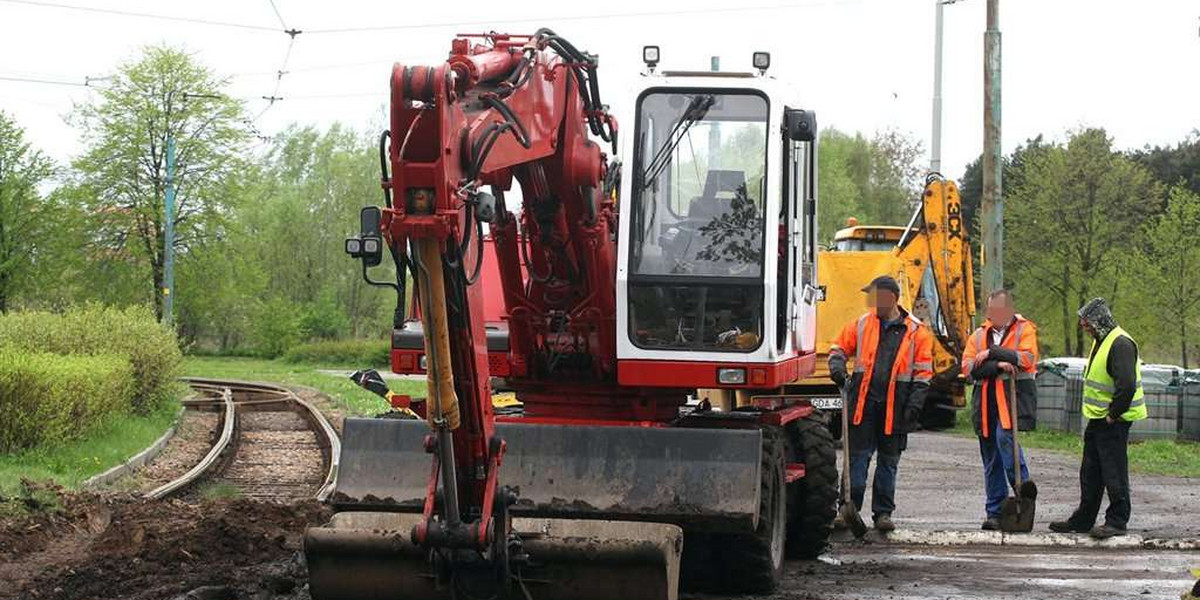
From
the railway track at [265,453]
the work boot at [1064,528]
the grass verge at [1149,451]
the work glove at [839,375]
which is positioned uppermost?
the work glove at [839,375]

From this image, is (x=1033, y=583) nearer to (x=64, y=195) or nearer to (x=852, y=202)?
(x=64, y=195)

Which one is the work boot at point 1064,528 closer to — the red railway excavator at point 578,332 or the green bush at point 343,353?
the red railway excavator at point 578,332

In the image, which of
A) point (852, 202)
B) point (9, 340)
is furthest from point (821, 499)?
point (852, 202)

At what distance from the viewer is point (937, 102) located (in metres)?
29.6

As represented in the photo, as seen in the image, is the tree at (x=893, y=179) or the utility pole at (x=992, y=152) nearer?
the utility pole at (x=992, y=152)

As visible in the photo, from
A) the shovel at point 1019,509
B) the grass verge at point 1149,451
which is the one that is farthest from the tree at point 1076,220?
the shovel at point 1019,509

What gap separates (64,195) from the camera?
46.1 m

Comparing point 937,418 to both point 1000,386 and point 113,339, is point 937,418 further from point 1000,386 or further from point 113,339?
point 1000,386

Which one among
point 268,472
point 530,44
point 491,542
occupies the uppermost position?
point 530,44

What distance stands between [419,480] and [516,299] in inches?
51.9

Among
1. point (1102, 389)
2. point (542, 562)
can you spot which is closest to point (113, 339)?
point (1102, 389)

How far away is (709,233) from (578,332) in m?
0.96

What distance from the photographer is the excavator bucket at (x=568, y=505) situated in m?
7.40

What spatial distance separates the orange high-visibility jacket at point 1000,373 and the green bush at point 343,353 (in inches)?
1657
